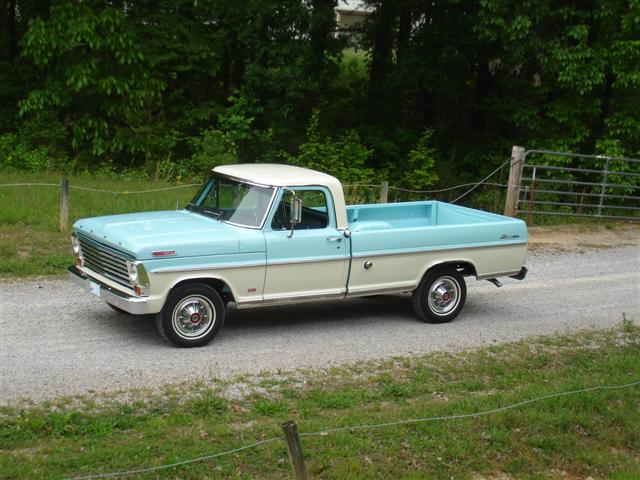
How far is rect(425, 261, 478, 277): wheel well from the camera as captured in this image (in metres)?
11.2

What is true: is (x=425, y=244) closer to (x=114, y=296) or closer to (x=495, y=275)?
(x=495, y=275)

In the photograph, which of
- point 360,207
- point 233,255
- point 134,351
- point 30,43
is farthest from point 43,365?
point 30,43

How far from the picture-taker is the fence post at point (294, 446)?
5484mm

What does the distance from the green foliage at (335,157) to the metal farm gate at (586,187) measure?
12.6 feet

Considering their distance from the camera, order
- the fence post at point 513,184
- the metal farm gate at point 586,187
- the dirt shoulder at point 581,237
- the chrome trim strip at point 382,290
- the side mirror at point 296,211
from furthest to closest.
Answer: the metal farm gate at point 586,187 < the fence post at point 513,184 < the dirt shoulder at point 581,237 < the chrome trim strip at point 382,290 < the side mirror at point 296,211

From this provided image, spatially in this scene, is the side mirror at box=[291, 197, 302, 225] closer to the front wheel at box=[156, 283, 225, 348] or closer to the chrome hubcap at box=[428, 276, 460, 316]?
the front wheel at box=[156, 283, 225, 348]

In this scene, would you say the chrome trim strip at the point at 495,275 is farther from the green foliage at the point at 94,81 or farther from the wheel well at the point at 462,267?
the green foliage at the point at 94,81

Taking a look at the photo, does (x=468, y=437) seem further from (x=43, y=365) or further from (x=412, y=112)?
(x=412, y=112)

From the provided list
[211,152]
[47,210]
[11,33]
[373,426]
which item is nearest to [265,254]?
[373,426]

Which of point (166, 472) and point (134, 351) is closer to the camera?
point (166, 472)

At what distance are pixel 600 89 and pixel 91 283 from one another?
1666cm

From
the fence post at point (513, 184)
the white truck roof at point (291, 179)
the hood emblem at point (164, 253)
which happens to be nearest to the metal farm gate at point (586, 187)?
the fence post at point (513, 184)

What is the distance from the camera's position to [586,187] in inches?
892

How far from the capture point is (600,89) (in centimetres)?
2275
